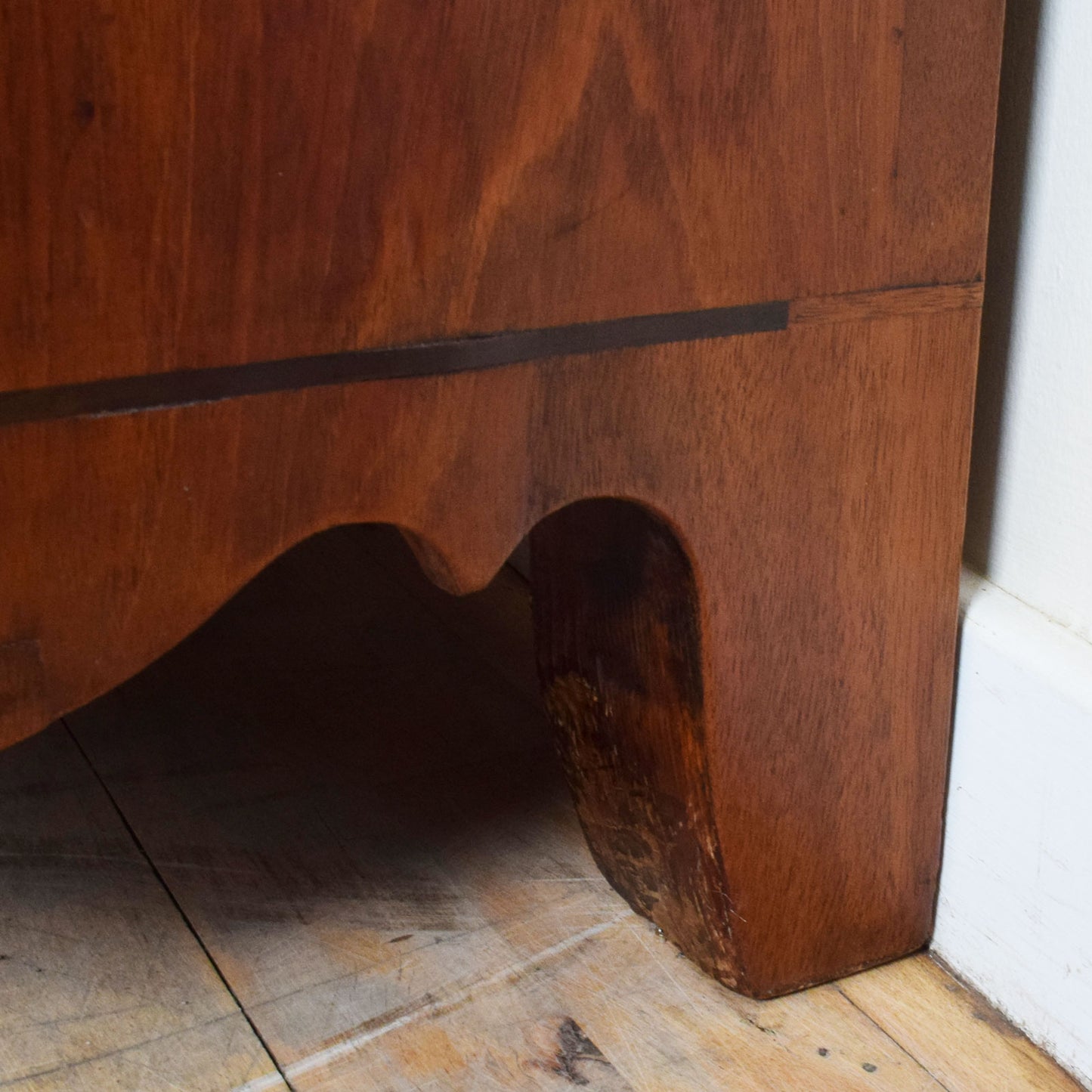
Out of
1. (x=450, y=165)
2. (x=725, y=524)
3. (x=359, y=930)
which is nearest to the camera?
(x=450, y=165)

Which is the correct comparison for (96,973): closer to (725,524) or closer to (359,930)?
(359,930)

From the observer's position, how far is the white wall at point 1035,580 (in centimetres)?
A: 55

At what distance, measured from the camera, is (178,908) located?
666mm

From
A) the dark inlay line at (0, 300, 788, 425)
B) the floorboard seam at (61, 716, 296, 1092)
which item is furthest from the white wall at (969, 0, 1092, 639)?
the floorboard seam at (61, 716, 296, 1092)

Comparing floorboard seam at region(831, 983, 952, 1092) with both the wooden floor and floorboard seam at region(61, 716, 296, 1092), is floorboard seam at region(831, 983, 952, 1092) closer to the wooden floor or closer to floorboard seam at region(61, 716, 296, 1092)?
the wooden floor

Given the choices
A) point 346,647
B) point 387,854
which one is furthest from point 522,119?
point 346,647

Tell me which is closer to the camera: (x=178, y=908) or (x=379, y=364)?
(x=379, y=364)

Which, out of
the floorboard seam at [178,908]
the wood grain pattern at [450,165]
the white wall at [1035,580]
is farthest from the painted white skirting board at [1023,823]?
the floorboard seam at [178,908]

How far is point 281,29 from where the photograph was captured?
390mm

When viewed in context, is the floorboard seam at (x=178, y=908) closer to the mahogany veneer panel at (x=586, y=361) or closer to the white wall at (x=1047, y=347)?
the mahogany veneer panel at (x=586, y=361)

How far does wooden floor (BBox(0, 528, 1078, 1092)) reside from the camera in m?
0.58

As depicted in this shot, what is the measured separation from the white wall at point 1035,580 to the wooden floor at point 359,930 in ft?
0.16

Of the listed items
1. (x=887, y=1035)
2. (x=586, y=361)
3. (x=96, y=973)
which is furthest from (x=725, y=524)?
(x=96, y=973)

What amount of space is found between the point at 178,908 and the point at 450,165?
40 cm
